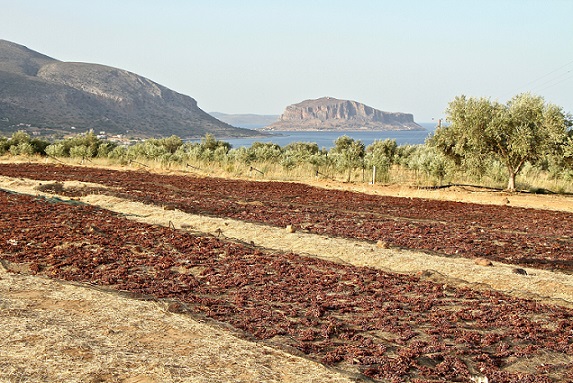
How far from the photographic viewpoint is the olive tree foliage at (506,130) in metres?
27.8

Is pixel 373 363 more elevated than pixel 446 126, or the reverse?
pixel 446 126

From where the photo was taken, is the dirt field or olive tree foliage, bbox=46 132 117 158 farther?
olive tree foliage, bbox=46 132 117 158

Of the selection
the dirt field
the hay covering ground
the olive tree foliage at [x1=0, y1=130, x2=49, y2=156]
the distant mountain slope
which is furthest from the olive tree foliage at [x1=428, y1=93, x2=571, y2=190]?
the distant mountain slope

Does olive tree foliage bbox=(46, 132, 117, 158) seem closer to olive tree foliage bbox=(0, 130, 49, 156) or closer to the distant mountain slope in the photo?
olive tree foliage bbox=(0, 130, 49, 156)

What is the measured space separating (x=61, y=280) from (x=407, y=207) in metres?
15.4

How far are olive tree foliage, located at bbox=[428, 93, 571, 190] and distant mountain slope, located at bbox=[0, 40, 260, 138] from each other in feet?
283

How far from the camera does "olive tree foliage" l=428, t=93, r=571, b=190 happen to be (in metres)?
27.8

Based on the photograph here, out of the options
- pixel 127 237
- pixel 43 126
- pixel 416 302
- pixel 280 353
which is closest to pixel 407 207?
pixel 127 237

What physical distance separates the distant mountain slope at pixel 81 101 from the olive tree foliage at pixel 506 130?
8611cm

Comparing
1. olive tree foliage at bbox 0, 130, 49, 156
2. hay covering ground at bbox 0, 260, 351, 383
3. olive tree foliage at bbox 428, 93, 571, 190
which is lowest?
olive tree foliage at bbox 0, 130, 49, 156

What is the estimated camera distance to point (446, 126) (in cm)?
3097

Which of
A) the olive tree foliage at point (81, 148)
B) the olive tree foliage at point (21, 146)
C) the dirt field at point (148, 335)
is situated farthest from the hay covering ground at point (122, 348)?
the olive tree foliage at point (21, 146)

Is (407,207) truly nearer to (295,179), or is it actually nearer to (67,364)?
(295,179)

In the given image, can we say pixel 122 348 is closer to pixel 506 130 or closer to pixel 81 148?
pixel 506 130
